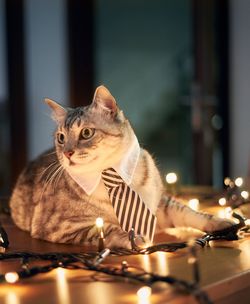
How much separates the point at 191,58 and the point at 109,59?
2.25 feet

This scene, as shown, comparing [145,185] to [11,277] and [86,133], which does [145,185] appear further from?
[11,277]

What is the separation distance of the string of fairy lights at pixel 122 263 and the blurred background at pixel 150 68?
2.93 m

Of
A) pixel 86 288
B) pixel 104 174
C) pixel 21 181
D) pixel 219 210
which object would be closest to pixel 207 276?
pixel 86 288

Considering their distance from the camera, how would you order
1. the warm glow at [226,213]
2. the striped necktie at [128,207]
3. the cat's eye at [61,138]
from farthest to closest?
the warm glow at [226,213]
the cat's eye at [61,138]
the striped necktie at [128,207]

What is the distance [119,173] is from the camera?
153 cm

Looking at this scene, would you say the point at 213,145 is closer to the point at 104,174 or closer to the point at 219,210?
the point at 219,210

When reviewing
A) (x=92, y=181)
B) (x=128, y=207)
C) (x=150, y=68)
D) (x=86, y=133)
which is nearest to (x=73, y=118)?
(x=86, y=133)

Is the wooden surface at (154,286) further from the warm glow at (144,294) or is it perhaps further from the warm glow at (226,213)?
the warm glow at (226,213)

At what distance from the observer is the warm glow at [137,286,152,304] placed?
1.00 m

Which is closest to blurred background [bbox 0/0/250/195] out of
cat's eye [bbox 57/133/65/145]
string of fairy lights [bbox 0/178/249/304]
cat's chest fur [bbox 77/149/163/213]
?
cat's chest fur [bbox 77/149/163/213]

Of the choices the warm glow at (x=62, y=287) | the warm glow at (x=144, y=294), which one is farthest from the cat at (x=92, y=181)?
the warm glow at (x=144, y=294)

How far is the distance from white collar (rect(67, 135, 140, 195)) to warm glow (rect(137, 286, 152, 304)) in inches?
19.7

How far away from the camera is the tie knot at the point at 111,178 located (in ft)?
5.03

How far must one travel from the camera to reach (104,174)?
5.08 ft
